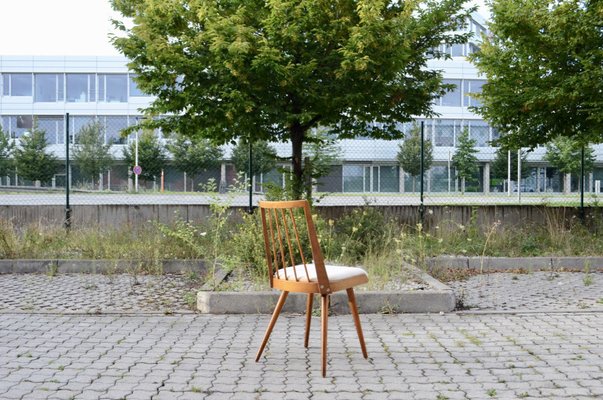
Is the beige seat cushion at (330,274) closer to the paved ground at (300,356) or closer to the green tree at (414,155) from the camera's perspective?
the paved ground at (300,356)

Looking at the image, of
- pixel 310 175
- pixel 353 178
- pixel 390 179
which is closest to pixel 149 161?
pixel 353 178

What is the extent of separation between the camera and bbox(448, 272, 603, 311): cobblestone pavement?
24.1 ft

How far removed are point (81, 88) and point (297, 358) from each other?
52231 mm

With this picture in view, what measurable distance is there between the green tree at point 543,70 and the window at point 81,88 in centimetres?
4503

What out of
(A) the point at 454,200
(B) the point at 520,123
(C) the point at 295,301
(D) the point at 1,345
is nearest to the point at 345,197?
(A) the point at 454,200

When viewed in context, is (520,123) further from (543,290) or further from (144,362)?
(144,362)

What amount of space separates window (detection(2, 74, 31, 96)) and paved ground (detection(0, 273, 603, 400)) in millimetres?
50832

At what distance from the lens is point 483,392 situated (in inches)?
165

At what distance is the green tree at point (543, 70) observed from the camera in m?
11.5

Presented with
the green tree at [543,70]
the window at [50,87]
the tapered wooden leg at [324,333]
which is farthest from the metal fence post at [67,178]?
the window at [50,87]

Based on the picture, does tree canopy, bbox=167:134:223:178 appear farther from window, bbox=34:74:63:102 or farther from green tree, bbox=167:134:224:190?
window, bbox=34:74:63:102

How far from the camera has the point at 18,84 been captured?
53.5 meters

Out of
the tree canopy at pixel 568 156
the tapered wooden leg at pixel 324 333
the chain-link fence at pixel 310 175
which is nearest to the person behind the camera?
the tapered wooden leg at pixel 324 333

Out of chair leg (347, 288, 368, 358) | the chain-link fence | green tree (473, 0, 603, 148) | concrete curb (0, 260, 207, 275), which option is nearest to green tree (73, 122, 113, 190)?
the chain-link fence
